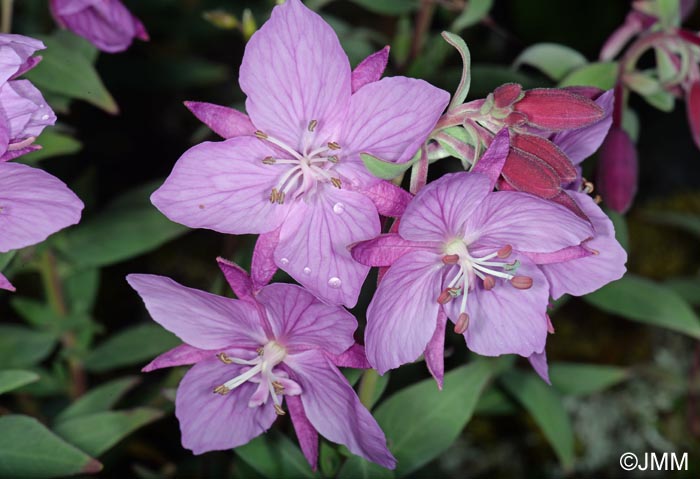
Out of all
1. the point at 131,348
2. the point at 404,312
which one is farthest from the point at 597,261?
the point at 131,348

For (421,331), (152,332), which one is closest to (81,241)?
(152,332)

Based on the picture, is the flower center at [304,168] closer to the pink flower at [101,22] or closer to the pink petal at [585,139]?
the pink petal at [585,139]

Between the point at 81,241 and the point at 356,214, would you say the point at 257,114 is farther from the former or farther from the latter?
the point at 81,241

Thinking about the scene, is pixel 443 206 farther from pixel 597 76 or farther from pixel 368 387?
pixel 597 76

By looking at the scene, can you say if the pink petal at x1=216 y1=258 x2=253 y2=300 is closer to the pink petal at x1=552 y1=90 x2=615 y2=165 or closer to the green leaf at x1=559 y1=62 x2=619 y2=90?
the pink petal at x1=552 y1=90 x2=615 y2=165

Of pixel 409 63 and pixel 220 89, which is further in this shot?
pixel 220 89

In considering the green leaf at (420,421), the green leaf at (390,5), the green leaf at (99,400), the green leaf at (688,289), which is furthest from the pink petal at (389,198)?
the green leaf at (688,289)
